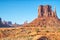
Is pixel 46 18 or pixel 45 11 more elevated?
pixel 45 11

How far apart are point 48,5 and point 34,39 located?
113m

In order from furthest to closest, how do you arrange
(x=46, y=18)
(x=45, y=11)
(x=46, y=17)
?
1. (x=45, y=11)
2. (x=46, y=17)
3. (x=46, y=18)

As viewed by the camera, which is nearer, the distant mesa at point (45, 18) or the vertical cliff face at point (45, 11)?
the distant mesa at point (45, 18)

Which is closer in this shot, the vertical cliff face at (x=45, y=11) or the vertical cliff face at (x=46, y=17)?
the vertical cliff face at (x=46, y=17)

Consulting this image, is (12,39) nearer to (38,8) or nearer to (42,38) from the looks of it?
(42,38)

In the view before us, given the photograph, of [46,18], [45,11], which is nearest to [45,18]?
[46,18]

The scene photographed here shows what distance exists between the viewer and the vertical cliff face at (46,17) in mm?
118750

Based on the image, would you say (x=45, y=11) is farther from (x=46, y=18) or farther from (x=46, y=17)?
(x=46, y=18)

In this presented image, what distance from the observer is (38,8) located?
14462cm

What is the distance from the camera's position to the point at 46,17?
129250 millimetres

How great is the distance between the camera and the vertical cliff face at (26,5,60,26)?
390 ft

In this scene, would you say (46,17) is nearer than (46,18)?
No

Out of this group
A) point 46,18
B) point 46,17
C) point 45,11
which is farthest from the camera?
point 45,11

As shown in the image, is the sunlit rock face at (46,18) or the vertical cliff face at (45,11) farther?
the vertical cliff face at (45,11)
